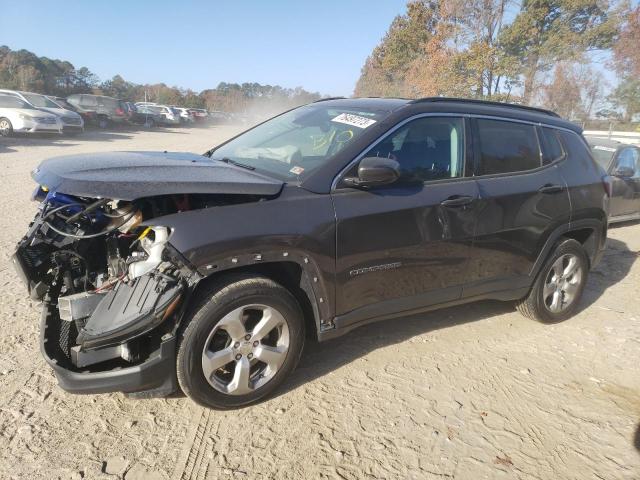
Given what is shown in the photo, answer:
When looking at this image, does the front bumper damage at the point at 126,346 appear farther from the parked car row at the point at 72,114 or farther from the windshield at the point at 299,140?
the parked car row at the point at 72,114

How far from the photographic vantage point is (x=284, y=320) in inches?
115

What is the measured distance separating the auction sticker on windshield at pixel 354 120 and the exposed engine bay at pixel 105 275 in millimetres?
1057

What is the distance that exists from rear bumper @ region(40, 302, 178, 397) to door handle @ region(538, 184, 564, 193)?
3130mm

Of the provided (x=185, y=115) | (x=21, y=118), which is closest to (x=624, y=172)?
(x=21, y=118)

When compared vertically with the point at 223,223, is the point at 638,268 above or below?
below

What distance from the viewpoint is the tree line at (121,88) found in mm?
37031

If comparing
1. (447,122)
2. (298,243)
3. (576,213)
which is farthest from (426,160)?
(576,213)

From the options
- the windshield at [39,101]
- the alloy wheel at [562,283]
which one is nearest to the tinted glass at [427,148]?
the alloy wheel at [562,283]

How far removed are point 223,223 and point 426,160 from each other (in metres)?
1.60

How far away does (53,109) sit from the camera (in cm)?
1916

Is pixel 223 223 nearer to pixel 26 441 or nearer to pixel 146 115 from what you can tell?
pixel 26 441

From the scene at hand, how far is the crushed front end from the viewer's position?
2.53 m

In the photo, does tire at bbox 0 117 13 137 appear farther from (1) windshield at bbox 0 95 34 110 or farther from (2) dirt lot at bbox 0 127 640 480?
(2) dirt lot at bbox 0 127 640 480

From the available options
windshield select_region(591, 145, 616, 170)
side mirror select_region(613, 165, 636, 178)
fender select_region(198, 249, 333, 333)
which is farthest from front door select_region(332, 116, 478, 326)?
windshield select_region(591, 145, 616, 170)
